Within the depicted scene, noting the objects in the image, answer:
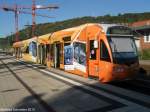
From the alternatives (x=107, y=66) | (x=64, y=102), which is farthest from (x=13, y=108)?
(x=107, y=66)

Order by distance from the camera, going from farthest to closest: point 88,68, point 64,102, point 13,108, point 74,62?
point 74,62 < point 88,68 < point 64,102 < point 13,108

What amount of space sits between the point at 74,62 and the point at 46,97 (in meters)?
7.20

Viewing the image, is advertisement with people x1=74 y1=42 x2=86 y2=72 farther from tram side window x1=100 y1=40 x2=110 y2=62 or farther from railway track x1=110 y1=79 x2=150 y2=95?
railway track x1=110 y1=79 x2=150 y2=95

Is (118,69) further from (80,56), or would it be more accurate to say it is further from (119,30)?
(80,56)

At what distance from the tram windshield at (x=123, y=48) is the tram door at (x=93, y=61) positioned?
114 cm

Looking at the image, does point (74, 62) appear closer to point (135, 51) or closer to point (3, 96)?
point (135, 51)

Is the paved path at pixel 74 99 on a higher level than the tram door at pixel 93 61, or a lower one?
lower

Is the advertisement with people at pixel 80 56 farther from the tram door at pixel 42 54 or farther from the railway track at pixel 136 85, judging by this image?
the tram door at pixel 42 54

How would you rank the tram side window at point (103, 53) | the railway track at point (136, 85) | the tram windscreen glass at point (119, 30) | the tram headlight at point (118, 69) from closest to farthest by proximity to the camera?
the railway track at point (136, 85) < the tram headlight at point (118, 69) < the tram side window at point (103, 53) < the tram windscreen glass at point (119, 30)

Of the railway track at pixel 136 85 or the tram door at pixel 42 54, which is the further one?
the tram door at pixel 42 54

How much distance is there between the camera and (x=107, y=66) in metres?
14.5

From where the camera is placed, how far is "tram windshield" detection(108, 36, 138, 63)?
14502 millimetres

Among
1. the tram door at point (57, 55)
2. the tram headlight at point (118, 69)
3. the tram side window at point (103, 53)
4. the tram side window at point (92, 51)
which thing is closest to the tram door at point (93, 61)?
the tram side window at point (92, 51)

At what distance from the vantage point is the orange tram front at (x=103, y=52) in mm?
14453
